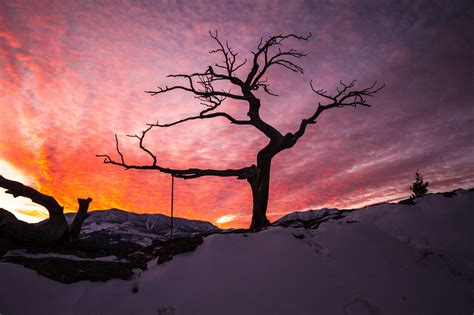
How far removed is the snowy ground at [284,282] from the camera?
4.04 m

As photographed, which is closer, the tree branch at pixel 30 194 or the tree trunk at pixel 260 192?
the tree trunk at pixel 260 192

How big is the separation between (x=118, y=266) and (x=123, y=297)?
1.66 metres

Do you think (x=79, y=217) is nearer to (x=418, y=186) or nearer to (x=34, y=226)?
(x=34, y=226)

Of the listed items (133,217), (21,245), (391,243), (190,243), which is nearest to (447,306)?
(391,243)

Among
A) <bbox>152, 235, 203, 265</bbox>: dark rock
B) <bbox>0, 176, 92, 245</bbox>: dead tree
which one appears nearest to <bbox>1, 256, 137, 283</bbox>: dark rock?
<bbox>152, 235, 203, 265</bbox>: dark rock

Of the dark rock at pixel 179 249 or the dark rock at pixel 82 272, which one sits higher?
the dark rock at pixel 179 249

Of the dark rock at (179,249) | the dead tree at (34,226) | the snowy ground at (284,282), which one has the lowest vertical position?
the snowy ground at (284,282)

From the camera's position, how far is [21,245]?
10055mm

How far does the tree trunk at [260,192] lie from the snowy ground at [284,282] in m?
3.43

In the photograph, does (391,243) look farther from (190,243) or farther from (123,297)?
(123,297)

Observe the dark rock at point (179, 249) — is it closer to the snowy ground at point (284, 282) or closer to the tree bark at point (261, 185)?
the snowy ground at point (284, 282)

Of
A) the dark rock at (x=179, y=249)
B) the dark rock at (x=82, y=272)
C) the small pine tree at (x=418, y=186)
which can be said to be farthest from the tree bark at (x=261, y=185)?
the small pine tree at (x=418, y=186)

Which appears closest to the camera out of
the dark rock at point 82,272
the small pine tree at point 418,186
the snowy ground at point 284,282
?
the snowy ground at point 284,282

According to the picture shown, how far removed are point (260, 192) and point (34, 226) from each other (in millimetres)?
8987
